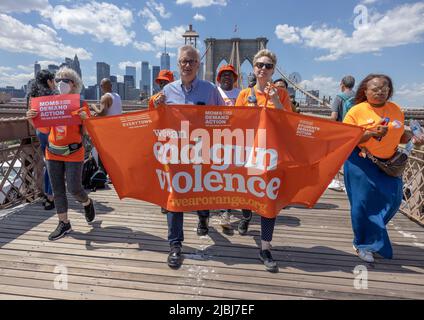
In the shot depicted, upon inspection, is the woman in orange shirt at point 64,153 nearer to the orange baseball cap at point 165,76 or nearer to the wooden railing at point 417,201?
the orange baseball cap at point 165,76

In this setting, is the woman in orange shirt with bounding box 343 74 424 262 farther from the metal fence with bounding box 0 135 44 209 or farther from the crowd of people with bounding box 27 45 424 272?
the metal fence with bounding box 0 135 44 209

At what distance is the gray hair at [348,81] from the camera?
443 cm

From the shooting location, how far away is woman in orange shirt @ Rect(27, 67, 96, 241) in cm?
308

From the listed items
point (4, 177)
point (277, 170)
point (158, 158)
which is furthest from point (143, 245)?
point (4, 177)

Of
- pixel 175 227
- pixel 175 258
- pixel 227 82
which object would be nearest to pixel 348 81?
pixel 227 82

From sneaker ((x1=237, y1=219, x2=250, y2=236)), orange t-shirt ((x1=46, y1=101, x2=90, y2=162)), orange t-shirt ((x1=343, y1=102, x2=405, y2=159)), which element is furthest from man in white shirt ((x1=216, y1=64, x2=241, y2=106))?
orange t-shirt ((x1=46, y1=101, x2=90, y2=162))

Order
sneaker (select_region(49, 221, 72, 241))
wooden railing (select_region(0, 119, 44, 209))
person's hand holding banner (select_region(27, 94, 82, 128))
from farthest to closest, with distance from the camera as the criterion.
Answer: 1. wooden railing (select_region(0, 119, 44, 209))
2. sneaker (select_region(49, 221, 72, 241))
3. person's hand holding banner (select_region(27, 94, 82, 128))

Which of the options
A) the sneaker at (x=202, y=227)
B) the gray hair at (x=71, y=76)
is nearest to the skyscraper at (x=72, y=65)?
the gray hair at (x=71, y=76)

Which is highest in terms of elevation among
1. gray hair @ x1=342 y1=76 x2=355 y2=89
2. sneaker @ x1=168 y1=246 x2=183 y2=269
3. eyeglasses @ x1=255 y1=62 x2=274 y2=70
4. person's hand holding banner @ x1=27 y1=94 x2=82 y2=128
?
gray hair @ x1=342 y1=76 x2=355 y2=89

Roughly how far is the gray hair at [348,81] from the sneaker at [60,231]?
13.5ft

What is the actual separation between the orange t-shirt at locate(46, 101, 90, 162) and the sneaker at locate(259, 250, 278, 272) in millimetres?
2081

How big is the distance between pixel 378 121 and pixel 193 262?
2061 mm

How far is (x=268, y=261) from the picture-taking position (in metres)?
2.72
